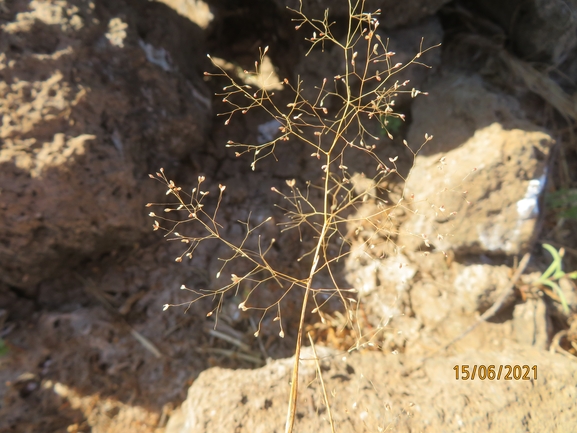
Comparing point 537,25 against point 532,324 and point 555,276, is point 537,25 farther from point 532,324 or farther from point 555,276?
point 532,324

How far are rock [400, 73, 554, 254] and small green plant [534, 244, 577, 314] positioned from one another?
0.62 feet

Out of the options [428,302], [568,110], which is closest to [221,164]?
[428,302]

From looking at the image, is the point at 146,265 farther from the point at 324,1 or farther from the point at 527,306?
the point at 527,306

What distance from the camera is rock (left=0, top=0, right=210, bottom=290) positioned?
191 cm

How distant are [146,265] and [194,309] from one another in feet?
1.50

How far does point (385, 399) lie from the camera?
63.3 inches

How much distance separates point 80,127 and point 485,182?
2357 millimetres

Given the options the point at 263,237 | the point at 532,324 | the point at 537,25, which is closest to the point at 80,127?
the point at 263,237

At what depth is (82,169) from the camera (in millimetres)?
2008

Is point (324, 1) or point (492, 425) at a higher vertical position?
point (324, 1)
